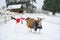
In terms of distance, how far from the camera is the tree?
39147 mm

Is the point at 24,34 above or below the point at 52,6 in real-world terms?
above

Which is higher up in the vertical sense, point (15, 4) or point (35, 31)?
point (35, 31)

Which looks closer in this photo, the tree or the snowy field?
the snowy field

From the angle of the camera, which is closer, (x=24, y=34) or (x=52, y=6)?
(x=24, y=34)

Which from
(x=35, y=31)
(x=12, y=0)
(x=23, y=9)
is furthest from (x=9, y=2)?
(x=35, y=31)

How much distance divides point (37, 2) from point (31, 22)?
33829 mm

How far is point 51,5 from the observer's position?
39719 mm

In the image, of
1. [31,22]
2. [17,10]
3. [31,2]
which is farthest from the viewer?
[31,2]

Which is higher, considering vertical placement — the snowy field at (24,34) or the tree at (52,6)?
the snowy field at (24,34)

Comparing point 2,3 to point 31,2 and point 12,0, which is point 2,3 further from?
point 31,2

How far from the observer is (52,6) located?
39.4m

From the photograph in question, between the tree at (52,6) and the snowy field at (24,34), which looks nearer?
the snowy field at (24,34)

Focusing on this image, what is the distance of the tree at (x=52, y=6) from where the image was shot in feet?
128

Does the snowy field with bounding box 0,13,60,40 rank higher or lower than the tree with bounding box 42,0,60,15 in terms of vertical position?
higher
